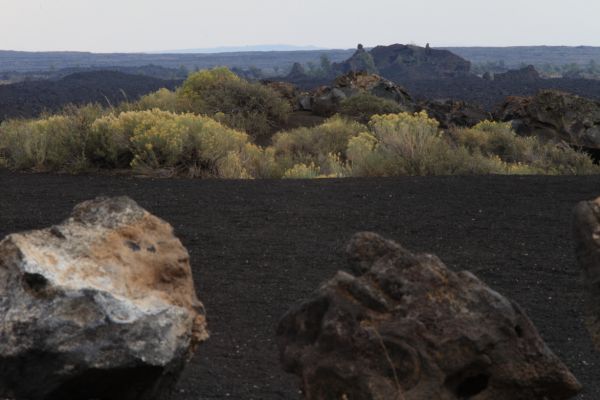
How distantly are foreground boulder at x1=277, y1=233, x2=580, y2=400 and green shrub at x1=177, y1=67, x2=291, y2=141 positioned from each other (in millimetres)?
18959

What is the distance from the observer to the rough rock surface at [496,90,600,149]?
20688 millimetres

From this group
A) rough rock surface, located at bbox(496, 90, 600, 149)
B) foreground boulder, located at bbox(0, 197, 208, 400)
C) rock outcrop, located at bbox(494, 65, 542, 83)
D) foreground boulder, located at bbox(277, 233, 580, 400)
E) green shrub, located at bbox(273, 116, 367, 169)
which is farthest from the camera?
rock outcrop, located at bbox(494, 65, 542, 83)

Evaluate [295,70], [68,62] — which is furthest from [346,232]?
[68,62]

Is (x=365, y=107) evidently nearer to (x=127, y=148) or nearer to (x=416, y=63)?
(x=127, y=148)

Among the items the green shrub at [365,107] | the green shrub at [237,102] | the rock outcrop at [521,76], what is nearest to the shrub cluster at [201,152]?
the green shrub at [237,102]

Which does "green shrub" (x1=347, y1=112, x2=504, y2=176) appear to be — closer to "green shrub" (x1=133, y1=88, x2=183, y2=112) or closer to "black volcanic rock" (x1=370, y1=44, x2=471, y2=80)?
"green shrub" (x1=133, y1=88, x2=183, y2=112)

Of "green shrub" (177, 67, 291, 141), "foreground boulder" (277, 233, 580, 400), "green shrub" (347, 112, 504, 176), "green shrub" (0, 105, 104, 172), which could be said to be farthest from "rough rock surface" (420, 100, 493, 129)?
"foreground boulder" (277, 233, 580, 400)

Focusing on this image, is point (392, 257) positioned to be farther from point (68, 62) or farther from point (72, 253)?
point (68, 62)

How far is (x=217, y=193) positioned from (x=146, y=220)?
6467 millimetres

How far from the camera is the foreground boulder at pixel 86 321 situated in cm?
409

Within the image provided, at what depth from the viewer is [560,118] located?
72.2ft

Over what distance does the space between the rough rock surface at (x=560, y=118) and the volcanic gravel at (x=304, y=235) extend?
27.4 feet

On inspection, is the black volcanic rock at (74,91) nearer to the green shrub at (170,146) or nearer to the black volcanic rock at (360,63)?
the black volcanic rock at (360,63)

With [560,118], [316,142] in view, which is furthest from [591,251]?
[560,118]
